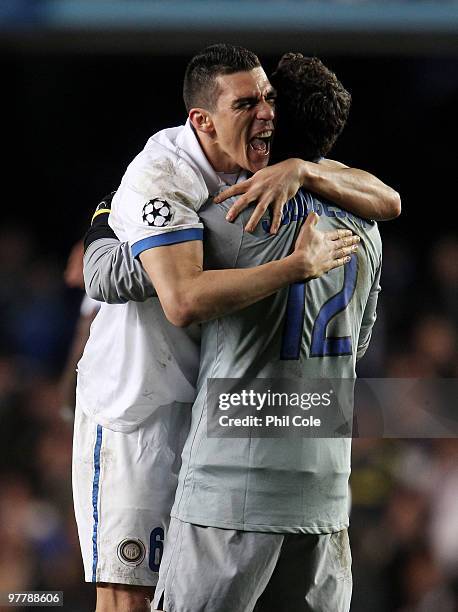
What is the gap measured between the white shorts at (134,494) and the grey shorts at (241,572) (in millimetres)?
179

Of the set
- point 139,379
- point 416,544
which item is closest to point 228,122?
point 139,379

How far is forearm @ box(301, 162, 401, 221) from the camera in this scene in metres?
1.51

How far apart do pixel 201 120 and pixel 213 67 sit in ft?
0.27

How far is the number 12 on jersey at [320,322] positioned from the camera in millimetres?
1452

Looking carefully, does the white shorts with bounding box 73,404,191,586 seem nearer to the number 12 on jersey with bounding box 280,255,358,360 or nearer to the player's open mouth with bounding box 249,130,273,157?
the number 12 on jersey with bounding box 280,255,358,360

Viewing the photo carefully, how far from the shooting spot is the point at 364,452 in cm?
241

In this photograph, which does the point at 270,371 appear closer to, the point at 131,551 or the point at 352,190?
the point at 352,190

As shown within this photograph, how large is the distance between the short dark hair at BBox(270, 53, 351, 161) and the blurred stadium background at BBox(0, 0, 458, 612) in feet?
2.07

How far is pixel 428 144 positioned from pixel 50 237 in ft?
3.18

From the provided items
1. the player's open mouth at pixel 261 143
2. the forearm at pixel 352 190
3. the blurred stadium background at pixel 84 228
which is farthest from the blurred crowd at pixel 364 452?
the player's open mouth at pixel 261 143

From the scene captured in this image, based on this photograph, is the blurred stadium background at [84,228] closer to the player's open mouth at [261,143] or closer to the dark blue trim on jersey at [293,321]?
the player's open mouth at [261,143]

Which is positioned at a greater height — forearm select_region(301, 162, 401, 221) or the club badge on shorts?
forearm select_region(301, 162, 401, 221)

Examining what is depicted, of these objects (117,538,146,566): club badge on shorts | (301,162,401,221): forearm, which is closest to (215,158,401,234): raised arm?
(301,162,401,221): forearm

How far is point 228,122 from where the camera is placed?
1.52 meters
